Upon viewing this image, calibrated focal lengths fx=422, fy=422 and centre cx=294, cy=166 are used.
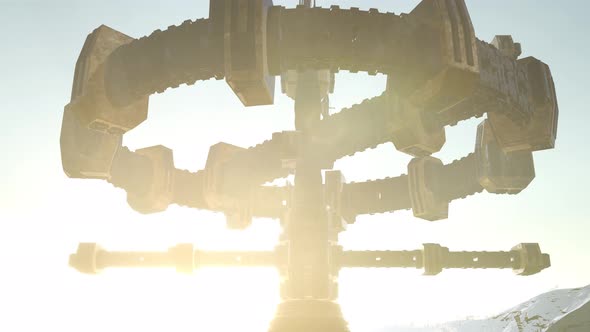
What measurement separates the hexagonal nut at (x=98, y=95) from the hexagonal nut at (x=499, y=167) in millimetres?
6493

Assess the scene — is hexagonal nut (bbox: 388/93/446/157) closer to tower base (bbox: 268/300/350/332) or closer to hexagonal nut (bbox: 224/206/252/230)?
tower base (bbox: 268/300/350/332)

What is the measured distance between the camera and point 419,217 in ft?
35.2

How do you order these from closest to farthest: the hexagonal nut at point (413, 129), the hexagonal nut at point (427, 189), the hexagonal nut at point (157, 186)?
1. the hexagonal nut at point (413, 129)
2. the hexagonal nut at point (157, 186)
3. the hexagonal nut at point (427, 189)

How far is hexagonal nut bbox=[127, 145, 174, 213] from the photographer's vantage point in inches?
372

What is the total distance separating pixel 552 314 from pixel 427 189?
2366 inches

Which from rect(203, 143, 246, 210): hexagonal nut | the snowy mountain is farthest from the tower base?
the snowy mountain

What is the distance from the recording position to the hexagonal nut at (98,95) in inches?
205

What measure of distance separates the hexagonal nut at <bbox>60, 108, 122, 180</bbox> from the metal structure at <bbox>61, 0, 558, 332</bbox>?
20 millimetres

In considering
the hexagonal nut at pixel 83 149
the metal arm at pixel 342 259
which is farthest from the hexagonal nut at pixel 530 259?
the hexagonal nut at pixel 83 149

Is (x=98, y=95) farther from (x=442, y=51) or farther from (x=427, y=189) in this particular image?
(x=427, y=189)

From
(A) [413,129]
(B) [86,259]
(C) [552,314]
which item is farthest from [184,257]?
(C) [552,314]

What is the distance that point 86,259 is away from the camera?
785 cm

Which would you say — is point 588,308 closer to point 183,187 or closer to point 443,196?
point 443,196

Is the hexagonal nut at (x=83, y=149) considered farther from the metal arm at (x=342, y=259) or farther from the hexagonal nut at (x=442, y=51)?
the hexagonal nut at (x=442, y=51)
